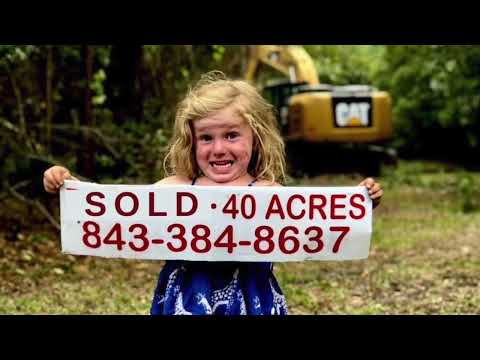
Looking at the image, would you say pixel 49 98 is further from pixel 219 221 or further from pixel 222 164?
pixel 219 221

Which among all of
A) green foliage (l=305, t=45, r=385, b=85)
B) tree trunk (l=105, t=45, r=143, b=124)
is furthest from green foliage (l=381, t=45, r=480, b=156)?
tree trunk (l=105, t=45, r=143, b=124)

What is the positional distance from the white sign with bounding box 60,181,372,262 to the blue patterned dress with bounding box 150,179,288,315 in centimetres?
10

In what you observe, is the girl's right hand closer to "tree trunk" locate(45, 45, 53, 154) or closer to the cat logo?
"tree trunk" locate(45, 45, 53, 154)

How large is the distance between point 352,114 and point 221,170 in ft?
49.4

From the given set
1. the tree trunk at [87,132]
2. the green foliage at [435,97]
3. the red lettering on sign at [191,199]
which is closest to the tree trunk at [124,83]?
the tree trunk at [87,132]

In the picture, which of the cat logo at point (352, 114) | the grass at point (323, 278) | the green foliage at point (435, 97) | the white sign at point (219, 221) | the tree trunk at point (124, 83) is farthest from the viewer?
the cat logo at point (352, 114)

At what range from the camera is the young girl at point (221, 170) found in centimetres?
286

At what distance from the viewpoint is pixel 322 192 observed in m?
2.80

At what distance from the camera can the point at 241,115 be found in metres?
2.95

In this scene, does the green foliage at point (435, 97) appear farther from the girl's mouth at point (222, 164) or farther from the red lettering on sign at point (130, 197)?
the red lettering on sign at point (130, 197)

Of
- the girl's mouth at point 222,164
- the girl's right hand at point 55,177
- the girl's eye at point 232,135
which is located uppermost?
the girl's eye at point 232,135

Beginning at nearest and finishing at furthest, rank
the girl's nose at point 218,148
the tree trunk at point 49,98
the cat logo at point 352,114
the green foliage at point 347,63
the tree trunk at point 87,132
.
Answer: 1. the girl's nose at point 218,148
2. the tree trunk at point 87,132
3. the tree trunk at point 49,98
4. the cat logo at point 352,114
5. the green foliage at point 347,63

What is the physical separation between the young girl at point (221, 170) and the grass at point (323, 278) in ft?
9.00

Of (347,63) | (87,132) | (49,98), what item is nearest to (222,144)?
(87,132)
